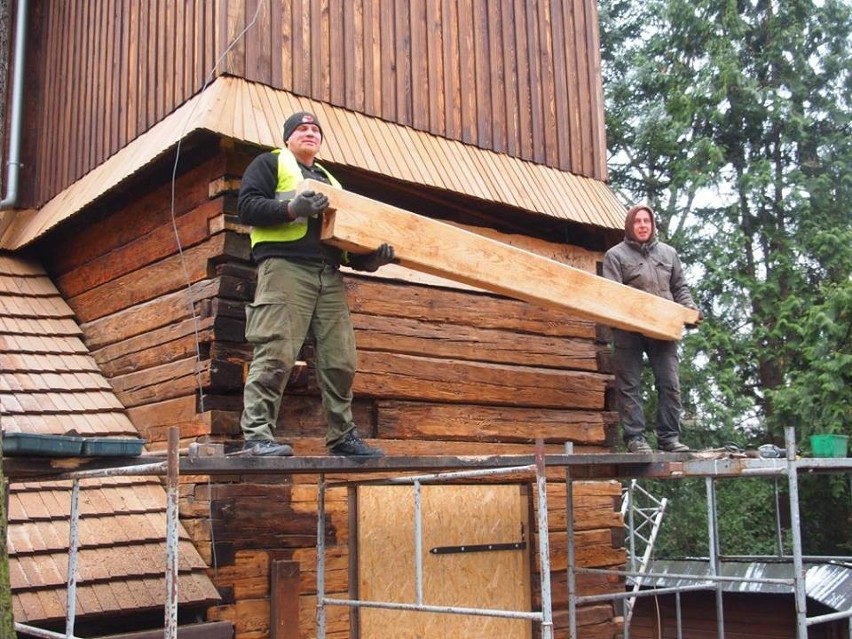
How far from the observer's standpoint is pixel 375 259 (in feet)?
17.8

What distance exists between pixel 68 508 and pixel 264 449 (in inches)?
84.1

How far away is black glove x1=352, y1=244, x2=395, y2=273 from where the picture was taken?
538 cm

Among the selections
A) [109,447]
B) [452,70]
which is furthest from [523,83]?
[109,447]

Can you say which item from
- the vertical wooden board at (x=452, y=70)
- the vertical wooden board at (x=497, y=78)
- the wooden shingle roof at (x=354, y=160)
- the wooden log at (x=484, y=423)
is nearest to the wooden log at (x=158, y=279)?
the wooden shingle roof at (x=354, y=160)

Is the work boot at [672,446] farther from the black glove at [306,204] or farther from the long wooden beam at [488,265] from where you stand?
the black glove at [306,204]

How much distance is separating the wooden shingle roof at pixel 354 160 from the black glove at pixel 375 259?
4.03ft

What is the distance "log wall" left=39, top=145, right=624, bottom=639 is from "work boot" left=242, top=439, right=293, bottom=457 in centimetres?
122

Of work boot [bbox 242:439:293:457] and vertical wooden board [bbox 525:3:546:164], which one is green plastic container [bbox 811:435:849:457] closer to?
vertical wooden board [bbox 525:3:546:164]

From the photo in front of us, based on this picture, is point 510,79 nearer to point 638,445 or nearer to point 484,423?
point 484,423

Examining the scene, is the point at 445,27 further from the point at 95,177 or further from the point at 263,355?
the point at 263,355

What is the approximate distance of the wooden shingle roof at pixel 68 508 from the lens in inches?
224

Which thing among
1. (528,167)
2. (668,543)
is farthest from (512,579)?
(668,543)

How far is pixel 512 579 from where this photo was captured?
760 centimetres

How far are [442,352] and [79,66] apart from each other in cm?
→ 417
